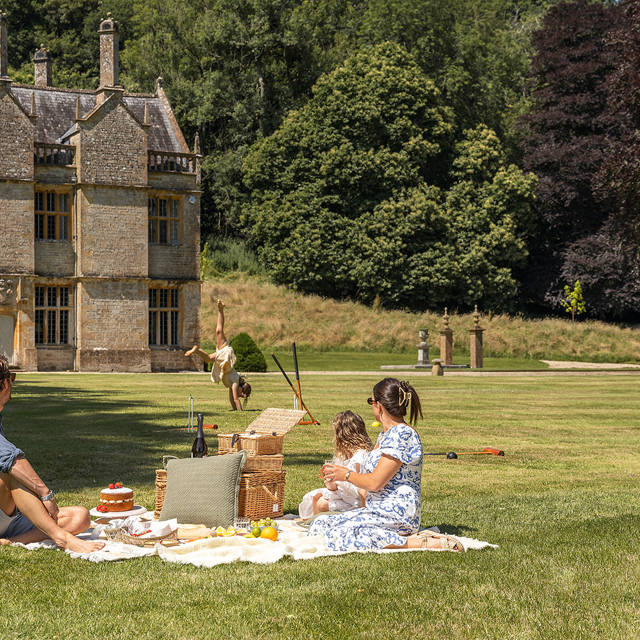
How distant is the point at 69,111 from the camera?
42406mm

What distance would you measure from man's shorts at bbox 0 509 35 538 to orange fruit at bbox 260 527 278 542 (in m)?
1.71

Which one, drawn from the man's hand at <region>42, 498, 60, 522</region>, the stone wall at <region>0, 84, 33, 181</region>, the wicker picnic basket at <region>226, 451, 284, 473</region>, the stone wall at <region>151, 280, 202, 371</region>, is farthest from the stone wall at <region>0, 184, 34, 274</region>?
the man's hand at <region>42, 498, 60, 522</region>

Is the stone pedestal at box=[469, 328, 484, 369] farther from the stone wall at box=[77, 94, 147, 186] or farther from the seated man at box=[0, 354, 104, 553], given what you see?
the seated man at box=[0, 354, 104, 553]

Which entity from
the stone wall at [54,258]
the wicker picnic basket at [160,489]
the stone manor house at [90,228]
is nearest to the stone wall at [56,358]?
the stone manor house at [90,228]

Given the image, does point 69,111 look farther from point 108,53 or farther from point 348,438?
point 348,438

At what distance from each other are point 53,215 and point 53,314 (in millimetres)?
3871

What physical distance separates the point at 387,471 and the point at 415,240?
1910 inches

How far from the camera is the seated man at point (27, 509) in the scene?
280 inches

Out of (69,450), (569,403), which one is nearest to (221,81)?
(569,403)

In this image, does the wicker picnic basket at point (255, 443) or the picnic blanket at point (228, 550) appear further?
the wicker picnic basket at point (255, 443)

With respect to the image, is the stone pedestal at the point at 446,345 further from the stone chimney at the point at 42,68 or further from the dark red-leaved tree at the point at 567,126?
the stone chimney at the point at 42,68

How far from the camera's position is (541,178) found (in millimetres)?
60000

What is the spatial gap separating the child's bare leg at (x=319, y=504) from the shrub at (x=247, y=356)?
28.4 m

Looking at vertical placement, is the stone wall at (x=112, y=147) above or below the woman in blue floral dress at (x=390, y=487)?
above
